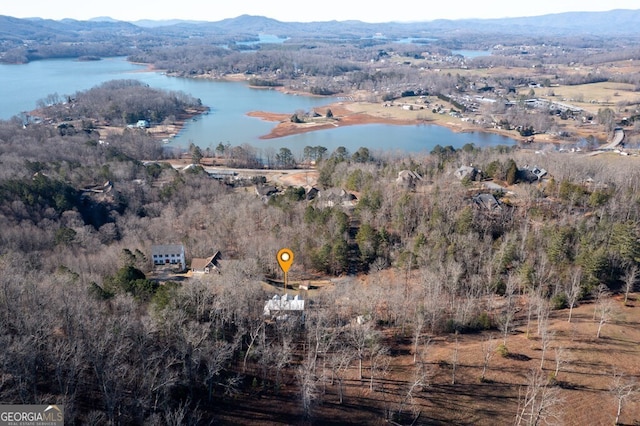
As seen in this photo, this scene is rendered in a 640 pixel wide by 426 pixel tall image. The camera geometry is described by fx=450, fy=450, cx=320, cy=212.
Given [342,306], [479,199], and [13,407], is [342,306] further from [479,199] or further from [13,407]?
[479,199]

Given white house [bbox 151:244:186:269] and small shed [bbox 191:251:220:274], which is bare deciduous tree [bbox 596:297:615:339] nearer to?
small shed [bbox 191:251:220:274]

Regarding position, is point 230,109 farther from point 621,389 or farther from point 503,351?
point 621,389

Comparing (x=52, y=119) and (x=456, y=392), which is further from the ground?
(x=52, y=119)

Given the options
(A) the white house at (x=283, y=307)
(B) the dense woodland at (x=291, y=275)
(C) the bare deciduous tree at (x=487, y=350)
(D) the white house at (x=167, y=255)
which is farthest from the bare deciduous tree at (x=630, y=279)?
(D) the white house at (x=167, y=255)

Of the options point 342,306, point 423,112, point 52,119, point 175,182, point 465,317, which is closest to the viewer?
point 465,317

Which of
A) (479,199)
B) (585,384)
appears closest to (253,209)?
(479,199)

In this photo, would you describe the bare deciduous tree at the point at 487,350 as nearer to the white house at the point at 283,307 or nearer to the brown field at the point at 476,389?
the brown field at the point at 476,389
